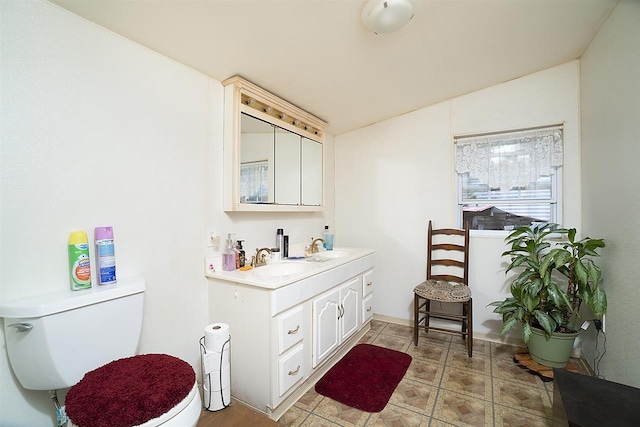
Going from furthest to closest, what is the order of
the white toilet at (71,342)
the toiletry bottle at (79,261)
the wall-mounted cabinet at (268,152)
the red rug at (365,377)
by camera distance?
the wall-mounted cabinet at (268,152)
the red rug at (365,377)
the toiletry bottle at (79,261)
the white toilet at (71,342)

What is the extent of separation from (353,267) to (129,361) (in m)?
1.60

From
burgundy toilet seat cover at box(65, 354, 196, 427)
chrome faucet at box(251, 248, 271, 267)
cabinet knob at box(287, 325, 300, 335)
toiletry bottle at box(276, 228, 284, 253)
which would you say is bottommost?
cabinet knob at box(287, 325, 300, 335)

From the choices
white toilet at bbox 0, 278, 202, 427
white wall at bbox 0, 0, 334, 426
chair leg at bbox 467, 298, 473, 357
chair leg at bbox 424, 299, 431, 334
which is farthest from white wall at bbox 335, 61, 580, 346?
white toilet at bbox 0, 278, 202, 427

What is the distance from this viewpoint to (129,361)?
1106mm

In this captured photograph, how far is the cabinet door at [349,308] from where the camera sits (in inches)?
84.8

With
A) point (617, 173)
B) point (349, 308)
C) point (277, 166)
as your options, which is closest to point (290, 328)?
point (349, 308)

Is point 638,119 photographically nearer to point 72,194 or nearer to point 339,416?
point 339,416

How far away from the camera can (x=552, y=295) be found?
1881 millimetres

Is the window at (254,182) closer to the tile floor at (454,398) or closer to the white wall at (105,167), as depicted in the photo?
the white wall at (105,167)

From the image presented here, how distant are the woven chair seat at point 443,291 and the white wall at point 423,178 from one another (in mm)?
238

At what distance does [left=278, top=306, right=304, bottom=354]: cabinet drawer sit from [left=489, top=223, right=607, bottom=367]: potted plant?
1.53m

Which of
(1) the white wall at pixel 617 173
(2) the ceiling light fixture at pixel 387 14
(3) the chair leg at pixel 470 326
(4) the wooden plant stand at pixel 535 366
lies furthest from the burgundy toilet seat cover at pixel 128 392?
(4) the wooden plant stand at pixel 535 366

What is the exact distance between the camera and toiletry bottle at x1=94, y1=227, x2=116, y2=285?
123 cm

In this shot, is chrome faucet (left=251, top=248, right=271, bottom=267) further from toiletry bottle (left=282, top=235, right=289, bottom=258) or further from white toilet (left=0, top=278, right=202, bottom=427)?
white toilet (left=0, top=278, right=202, bottom=427)
